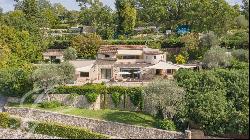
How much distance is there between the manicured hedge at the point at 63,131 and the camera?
45.8 meters

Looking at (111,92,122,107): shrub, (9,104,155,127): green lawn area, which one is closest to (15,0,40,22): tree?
(9,104,155,127): green lawn area

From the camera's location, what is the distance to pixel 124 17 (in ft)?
281

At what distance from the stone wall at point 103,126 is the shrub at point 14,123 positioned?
4.59 ft

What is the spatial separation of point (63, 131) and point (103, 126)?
3.67 m

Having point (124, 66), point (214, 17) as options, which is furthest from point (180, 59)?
point (214, 17)

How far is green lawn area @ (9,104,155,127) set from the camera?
Result: 4794cm

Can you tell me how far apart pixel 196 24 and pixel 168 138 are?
33278 millimetres

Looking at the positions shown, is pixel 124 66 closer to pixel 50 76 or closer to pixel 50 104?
pixel 50 76

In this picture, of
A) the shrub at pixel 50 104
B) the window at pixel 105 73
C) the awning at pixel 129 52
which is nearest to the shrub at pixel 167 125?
the shrub at pixel 50 104

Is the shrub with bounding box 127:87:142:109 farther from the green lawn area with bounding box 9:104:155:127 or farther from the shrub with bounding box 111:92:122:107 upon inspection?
the green lawn area with bounding box 9:104:155:127

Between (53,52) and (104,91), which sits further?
(53,52)

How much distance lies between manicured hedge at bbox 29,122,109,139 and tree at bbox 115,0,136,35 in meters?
38.9

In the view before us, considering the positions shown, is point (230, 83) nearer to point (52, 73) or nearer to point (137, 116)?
point (137, 116)

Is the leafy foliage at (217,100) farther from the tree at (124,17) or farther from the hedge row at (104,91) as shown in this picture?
the tree at (124,17)
